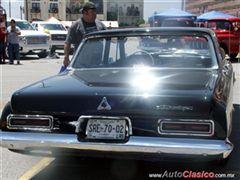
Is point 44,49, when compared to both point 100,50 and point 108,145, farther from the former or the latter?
point 108,145

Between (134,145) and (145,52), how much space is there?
6.65ft

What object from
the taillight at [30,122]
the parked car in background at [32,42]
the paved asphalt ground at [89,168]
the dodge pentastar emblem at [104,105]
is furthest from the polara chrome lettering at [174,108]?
the parked car in background at [32,42]

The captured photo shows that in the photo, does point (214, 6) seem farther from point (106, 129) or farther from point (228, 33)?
point (106, 129)

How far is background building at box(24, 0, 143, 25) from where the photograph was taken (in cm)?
12375

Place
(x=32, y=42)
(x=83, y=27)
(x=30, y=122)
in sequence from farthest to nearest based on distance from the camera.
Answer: (x=32, y=42), (x=83, y=27), (x=30, y=122)

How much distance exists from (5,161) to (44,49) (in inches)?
678

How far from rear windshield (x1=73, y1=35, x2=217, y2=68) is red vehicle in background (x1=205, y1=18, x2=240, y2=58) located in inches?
541

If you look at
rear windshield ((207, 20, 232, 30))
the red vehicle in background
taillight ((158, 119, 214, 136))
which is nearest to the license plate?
taillight ((158, 119, 214, 136))

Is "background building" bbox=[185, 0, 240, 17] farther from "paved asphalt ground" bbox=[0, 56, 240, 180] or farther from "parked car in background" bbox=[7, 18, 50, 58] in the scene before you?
"paved asphalt ground" bbox=[0, 56, 240, 180]

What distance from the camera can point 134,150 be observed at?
3.79m

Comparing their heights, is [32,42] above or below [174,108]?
below

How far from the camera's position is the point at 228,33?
772 inches

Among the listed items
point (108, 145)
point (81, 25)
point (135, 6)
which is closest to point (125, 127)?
point (108, 145)

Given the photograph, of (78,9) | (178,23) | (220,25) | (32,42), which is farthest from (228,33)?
(78,9)
